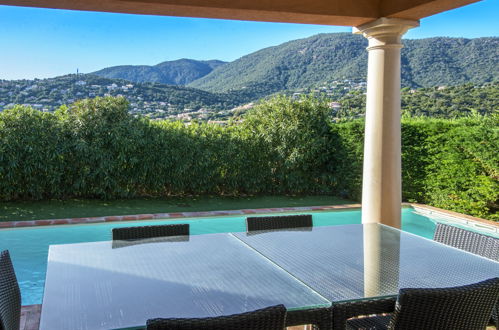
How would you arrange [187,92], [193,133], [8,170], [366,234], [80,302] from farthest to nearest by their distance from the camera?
[187,92]
[193,133]
[8,170]
[366,234]
[80,302]

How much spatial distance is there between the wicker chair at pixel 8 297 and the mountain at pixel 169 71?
18613mm

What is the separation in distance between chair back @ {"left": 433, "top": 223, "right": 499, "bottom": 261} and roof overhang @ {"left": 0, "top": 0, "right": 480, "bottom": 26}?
188 centimetres

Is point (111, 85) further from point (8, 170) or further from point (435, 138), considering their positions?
point (435, 138)

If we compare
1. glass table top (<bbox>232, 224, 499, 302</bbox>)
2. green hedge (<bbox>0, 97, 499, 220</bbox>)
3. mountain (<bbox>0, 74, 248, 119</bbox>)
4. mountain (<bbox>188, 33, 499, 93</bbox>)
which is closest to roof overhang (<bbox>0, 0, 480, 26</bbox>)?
glass table top (<bbox>232, 224, 499, 302</bbox>)

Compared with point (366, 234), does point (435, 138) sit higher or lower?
higher

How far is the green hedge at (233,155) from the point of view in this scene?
8266 mm

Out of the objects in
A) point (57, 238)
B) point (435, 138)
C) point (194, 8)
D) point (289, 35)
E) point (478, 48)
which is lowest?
point (57, 238)

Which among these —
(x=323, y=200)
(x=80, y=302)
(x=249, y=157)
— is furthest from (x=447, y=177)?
(x=80, y=302)

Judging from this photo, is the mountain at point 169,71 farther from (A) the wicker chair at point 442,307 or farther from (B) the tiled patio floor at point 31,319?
(A) the wicker chair at point 442,307

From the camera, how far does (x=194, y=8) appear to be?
4.02m

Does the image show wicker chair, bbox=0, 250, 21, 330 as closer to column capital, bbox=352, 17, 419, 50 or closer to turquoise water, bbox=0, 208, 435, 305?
turquoise water, bbox=0, 208, 435, 305

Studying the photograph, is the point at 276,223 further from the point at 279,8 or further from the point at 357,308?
the point at 279,8

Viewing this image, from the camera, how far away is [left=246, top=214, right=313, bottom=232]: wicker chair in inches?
144

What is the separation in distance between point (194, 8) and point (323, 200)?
254 inches
